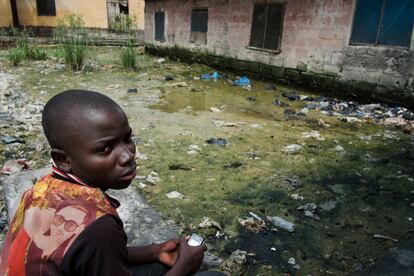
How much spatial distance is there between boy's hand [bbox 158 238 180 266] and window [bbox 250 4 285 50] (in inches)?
276

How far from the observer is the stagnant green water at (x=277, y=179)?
2.27 m

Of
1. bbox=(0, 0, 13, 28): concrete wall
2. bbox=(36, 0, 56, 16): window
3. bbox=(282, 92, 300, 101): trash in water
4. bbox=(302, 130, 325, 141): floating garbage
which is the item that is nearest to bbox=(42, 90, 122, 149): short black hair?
bbox=(302, 130, 325, 141): floating garbage

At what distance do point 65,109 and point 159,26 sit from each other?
12.2 m

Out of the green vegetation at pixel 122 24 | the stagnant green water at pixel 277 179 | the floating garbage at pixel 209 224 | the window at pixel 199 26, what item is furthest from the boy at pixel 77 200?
the green vegetation at pixel 122 24

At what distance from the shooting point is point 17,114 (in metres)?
4.70

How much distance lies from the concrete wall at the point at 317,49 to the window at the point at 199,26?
8.3 inches

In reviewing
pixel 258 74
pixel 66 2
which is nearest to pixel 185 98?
pixel 258 74

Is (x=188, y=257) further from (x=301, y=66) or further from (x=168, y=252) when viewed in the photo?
(x=301, y=66)

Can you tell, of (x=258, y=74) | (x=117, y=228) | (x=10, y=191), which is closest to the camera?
(x=117, y=228)

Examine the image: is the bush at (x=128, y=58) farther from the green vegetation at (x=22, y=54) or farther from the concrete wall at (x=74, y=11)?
the concrete wall at (x=74, y=11)

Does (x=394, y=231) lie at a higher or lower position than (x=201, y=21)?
lower

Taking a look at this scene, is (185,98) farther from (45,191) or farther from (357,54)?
(45,191)

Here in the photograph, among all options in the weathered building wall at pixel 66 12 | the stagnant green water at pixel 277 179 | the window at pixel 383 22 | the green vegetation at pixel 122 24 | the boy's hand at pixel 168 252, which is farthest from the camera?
the green vegetation at pixel 122 24

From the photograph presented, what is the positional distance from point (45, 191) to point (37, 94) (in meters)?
5.92
